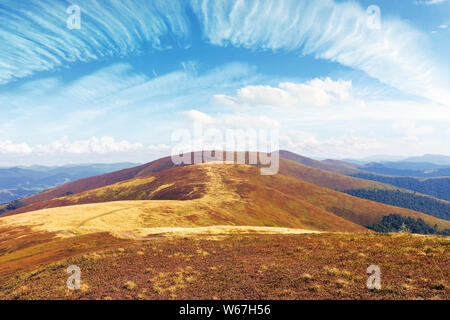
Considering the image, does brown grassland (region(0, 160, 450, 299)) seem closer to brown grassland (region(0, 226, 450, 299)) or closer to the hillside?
brown grassland (region(0, 226, 450, 299))

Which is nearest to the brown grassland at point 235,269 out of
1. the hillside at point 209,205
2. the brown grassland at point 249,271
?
the brown grassland at point 249,271

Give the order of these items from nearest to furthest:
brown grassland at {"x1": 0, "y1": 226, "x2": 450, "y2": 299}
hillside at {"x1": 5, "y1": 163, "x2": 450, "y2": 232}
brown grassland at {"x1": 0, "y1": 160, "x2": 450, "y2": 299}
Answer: brown grassland at {"x1": 0, "y1": 226, "x2": 450, "y2": 299}, brown grassland at {"x1": 0, "y1": 160, "x2": 450, "y2": 299}, hillside at {"x1": 5, "y1": 163, "x2": 450, "y2": 232}

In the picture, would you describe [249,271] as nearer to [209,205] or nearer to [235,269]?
[235,269]

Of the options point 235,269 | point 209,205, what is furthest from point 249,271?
point 209,205

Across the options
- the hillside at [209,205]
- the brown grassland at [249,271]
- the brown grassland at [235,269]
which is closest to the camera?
the brown grassland at [249,271]

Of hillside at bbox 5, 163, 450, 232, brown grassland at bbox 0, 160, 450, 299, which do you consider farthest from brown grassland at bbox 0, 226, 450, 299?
hillside at bbox 5, 163, 450, 232

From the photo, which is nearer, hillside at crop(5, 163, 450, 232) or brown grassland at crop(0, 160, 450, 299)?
brown grassland at crop(0, 160, 450, 299)

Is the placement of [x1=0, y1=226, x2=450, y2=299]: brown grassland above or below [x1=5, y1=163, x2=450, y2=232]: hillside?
above

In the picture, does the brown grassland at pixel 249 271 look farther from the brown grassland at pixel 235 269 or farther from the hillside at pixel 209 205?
the hillside at pixel 209 205
